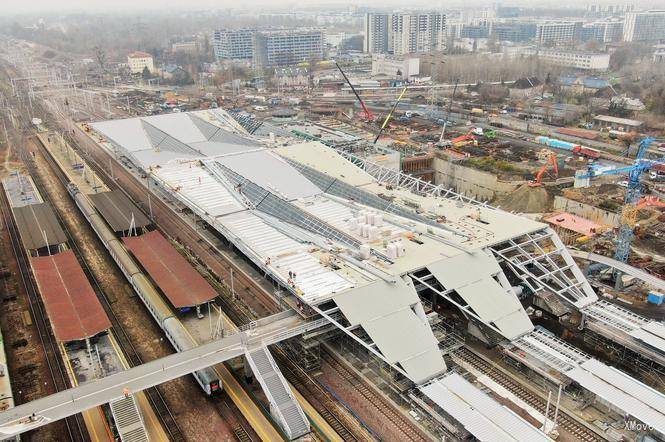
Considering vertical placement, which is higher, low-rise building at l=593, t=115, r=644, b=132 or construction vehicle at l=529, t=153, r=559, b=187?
low-rise building at l=593, t=115, r=644, b=132

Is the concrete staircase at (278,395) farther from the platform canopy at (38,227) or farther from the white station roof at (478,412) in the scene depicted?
the platform canopy at (38,227)

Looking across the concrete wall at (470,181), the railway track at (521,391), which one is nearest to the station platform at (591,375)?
the railway track at (521,391)

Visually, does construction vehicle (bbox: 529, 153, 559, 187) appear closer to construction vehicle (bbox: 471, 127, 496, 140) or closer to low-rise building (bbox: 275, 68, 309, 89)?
construction vehicle (bbox: 471, 127, 496, 140)

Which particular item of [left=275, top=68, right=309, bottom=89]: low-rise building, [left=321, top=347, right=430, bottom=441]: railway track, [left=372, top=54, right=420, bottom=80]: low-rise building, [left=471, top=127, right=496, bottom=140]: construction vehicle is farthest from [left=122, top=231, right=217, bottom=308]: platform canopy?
[left=372, top=54, right=420, bottom=80]: low-rise building

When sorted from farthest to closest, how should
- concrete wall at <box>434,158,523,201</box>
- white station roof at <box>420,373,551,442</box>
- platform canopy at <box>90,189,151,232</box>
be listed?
concrete wall at <box>434,158,523,201</box>, platform canopy at <box>90,189,151,232</box>, white station roof at <box>420,373,551,442</box>

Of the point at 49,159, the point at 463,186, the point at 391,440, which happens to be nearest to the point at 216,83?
A: the point at 49,159

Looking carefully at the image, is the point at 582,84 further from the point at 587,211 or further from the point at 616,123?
the point at 587,211
